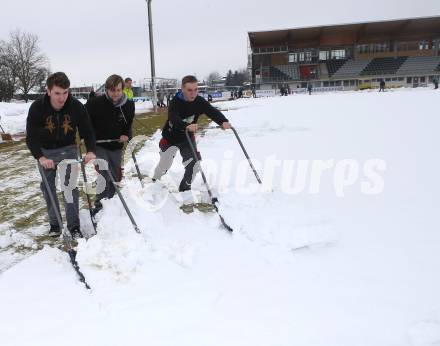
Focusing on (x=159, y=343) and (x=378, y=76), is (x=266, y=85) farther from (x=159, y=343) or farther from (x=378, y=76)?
(x=159, y=343)

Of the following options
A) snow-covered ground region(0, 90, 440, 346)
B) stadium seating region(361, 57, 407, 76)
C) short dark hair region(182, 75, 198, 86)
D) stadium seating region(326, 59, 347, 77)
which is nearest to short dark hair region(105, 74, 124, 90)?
short dark hair region(182, 75, 198, 86)

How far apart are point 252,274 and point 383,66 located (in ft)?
177

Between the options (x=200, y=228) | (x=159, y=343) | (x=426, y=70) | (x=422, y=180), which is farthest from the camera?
(x=426, y=70)

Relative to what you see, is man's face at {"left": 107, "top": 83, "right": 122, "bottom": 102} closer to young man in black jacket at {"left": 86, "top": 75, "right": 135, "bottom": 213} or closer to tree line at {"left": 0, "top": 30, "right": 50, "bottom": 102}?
young man in black jacket at {"left": 86, "top": 75, "right": 135, "bottom": 213}

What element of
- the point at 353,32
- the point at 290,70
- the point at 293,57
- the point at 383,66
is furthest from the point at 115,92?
the point at 353,32

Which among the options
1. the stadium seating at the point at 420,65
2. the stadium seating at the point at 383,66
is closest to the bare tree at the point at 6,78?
the stadium seating at the point at 383,66

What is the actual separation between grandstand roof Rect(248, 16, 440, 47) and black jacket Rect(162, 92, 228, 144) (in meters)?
48.7

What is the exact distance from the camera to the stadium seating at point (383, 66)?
50375 mm

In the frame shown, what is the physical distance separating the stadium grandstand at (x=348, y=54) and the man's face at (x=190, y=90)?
47.6m

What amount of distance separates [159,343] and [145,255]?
3.34 ft

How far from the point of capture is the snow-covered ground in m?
2.66

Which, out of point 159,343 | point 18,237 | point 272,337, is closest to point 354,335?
point 272,337

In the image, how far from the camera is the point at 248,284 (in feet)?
10.3

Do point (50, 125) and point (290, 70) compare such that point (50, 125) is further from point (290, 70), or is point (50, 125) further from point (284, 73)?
point (290, 70)
